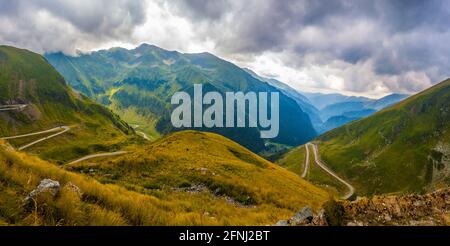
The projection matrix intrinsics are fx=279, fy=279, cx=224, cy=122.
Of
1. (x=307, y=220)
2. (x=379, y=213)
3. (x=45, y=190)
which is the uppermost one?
(x=45, y=190)

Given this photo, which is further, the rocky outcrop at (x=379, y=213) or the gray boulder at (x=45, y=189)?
the rocky outcrop at (x=379, y=213)

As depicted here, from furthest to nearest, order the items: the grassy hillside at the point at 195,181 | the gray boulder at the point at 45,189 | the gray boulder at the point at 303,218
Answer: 1. the grassy hillside at the point at 195,181
2. the gray boulder at the point at 303,218
3. the gray boulder at the point at 45,189

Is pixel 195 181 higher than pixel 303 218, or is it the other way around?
pixel 303 218

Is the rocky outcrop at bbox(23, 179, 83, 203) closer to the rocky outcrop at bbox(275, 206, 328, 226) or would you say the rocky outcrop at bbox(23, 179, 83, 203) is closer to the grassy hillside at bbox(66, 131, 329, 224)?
the rocky outcrop at bbox(275, 206, 328, 226)

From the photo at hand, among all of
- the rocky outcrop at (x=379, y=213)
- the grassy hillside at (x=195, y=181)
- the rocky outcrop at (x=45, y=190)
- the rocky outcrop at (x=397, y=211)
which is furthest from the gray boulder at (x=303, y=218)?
the grassy hillside at (x=195, y=181)

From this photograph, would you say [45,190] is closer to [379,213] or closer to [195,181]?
[379,213]

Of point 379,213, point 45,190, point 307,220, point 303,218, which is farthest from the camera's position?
point 379,213

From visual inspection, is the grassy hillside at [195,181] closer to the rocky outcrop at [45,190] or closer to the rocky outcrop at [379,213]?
the rocky outcrop at [379,213]

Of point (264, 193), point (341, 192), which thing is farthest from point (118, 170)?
point (341, 192)

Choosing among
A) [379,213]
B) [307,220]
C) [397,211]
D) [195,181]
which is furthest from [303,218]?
[195,181]
